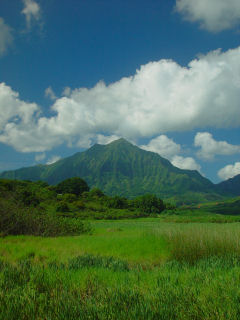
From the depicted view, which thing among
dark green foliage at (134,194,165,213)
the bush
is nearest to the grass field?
the bush

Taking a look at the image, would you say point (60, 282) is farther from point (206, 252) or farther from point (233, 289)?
point (206, 252)

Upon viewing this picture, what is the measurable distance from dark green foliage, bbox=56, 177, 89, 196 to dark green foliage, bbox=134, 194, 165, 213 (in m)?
28.7

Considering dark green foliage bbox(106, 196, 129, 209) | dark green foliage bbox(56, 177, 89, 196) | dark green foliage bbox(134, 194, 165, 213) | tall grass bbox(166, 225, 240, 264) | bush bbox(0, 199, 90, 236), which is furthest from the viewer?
dark green foliage bbox(56, 177, 89, 196)

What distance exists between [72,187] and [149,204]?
3548 cm

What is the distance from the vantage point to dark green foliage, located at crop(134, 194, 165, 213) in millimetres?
78250

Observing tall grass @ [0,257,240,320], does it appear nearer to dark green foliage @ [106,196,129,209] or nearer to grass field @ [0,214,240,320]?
grass field @ [0,214,240,320]

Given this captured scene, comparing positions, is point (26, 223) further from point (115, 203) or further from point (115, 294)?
point (115, 203)

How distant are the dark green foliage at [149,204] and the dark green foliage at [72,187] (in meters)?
28.7

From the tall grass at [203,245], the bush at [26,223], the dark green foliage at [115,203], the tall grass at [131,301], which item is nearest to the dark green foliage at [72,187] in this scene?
the dark green foliage at [115,203]

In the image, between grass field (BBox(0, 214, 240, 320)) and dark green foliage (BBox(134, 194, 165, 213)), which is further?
dark green foliage (BBox(134, 194, 165, 213))

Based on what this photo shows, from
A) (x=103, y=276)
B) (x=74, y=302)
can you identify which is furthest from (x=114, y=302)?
(x=103, y=276)

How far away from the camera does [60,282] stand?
173 inches

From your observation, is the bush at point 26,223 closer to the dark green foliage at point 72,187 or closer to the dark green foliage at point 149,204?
the dark green foliage at point 149,204

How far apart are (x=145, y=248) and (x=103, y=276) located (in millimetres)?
5819
